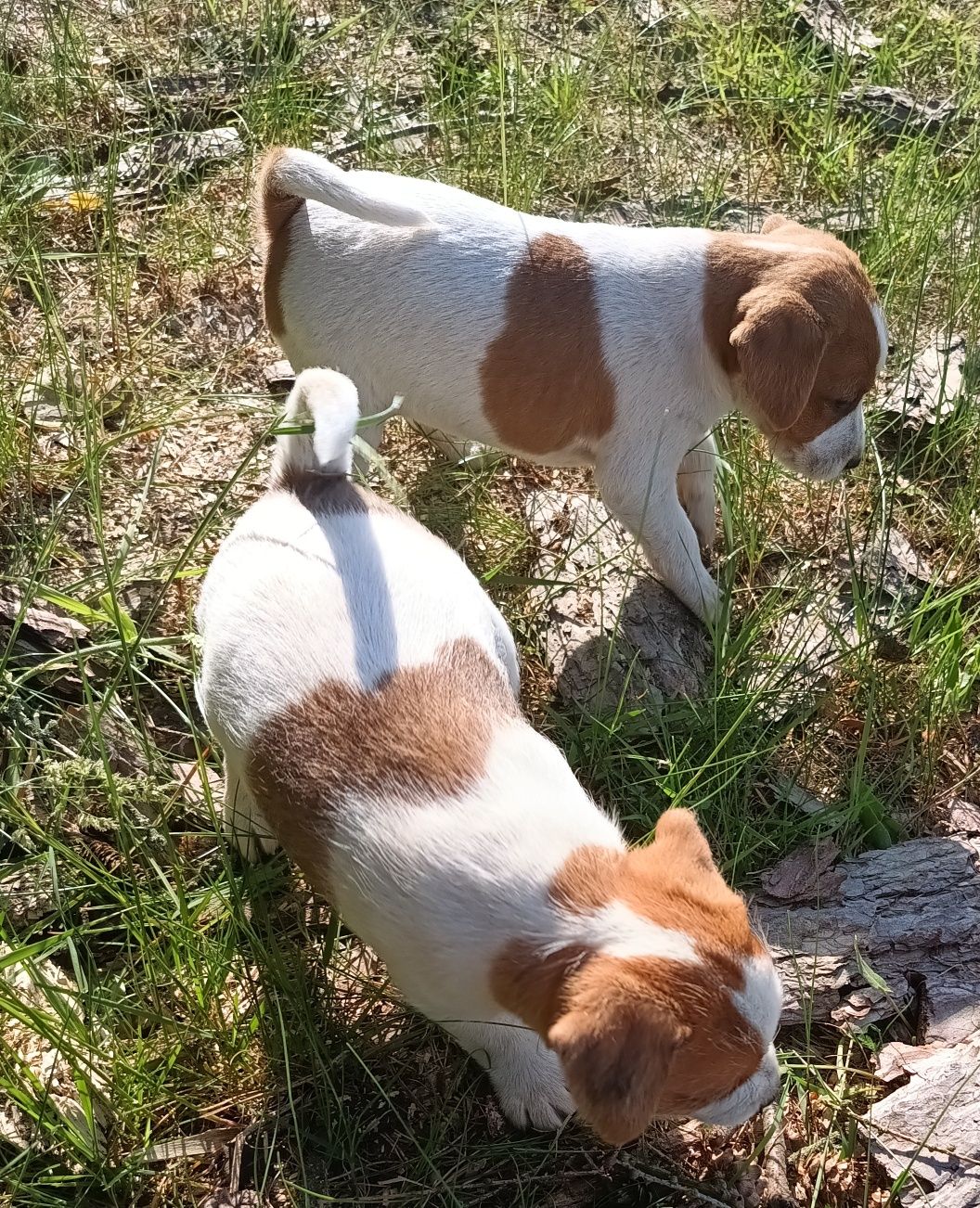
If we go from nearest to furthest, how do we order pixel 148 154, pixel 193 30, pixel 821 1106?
pixel 821 1106, pixel 148 154, pixel 193 30

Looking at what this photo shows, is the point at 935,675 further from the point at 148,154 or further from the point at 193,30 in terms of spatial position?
the point at 193,30

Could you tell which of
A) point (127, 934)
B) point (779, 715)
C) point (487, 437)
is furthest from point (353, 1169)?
point (487, 437)

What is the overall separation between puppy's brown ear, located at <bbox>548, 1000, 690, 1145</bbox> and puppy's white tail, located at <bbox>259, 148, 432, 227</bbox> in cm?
239

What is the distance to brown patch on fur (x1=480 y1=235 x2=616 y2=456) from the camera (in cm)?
364

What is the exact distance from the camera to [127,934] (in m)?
2.89

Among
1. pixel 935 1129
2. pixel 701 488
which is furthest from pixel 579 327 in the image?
pixel 935 1129

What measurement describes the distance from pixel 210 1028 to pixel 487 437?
212 cm

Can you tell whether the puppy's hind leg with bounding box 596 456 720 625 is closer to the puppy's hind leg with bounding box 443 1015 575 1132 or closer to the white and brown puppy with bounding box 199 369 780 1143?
the white and brown puppy with bounding box 199 369 780 1143

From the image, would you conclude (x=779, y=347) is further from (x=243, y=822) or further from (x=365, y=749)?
(x=243, y=822)

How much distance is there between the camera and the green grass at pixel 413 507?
2.69 m

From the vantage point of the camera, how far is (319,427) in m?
2.69

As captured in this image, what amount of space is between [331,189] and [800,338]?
4.98 ft

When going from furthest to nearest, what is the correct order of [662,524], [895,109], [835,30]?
1. [835,30]
2. [895,109]
3. [662,524]

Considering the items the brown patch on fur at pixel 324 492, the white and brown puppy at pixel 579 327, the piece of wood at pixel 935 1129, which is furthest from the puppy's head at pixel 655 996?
the white and brown puppy at pixel 579 327
